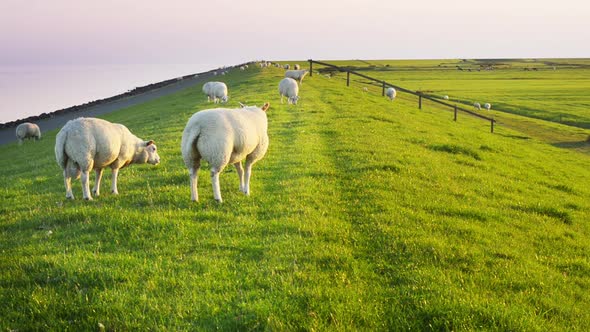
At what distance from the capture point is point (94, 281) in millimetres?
6402

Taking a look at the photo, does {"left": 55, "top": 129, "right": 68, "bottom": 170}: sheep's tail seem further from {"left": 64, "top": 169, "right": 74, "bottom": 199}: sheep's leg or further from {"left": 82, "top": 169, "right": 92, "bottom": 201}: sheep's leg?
{"left": 82, "top": 169, "right": 92, "bottom": 201}: sheep's leg

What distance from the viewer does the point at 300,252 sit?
7.54m

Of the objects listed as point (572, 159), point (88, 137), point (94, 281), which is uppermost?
point (88, 137)

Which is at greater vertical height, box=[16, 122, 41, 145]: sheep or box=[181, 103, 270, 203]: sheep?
box=[181, 103, 270, 203]: sheep

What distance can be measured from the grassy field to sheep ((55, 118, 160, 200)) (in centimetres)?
76

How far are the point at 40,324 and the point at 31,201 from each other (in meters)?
6.76

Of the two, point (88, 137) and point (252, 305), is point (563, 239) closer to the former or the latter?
point (252, 305)

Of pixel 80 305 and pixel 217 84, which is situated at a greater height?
pixel 217 84

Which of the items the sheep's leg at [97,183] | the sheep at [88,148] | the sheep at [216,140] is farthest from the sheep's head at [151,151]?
the sheep at [216,140]

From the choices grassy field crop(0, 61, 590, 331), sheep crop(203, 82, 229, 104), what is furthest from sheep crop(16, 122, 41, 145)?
grassy field crop(0, 61, 590, 331)

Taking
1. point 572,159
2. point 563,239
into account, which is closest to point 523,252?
point 563,239

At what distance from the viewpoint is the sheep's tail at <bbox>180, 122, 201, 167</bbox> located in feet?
31.3

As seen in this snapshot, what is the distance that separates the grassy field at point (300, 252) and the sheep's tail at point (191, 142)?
1021 mm

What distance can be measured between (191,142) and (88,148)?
2331 mm
